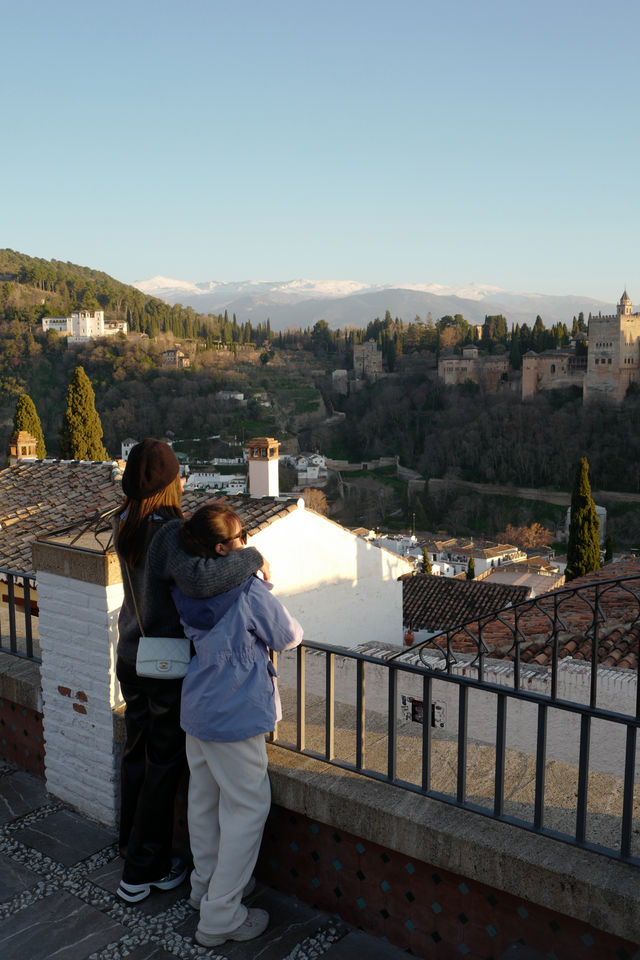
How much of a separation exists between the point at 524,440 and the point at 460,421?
29.7ft

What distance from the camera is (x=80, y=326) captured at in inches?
4058

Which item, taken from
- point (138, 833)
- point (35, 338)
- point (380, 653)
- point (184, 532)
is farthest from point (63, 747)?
point (35, 338)

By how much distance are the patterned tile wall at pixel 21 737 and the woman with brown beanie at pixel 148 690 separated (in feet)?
3.21

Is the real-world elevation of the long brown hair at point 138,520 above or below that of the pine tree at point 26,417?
above

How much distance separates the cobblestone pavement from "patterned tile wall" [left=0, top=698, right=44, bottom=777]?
482mm

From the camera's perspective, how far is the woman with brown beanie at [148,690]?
2.68m

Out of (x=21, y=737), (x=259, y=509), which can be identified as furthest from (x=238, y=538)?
(x=259, y=509)

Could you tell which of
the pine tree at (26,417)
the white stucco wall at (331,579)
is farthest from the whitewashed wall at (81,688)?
the pine tree at (26,417)

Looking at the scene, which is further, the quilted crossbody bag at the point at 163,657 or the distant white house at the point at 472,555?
the distant white house at the point at 472,555

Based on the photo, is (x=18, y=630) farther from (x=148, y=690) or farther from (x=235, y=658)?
(x=235, y=658)

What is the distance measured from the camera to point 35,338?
96.8 metres

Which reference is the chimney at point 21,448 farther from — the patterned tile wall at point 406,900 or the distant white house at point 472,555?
the distant white house at point 472,555

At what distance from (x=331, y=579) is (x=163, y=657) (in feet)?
14.5

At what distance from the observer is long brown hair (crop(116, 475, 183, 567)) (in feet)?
8.81
